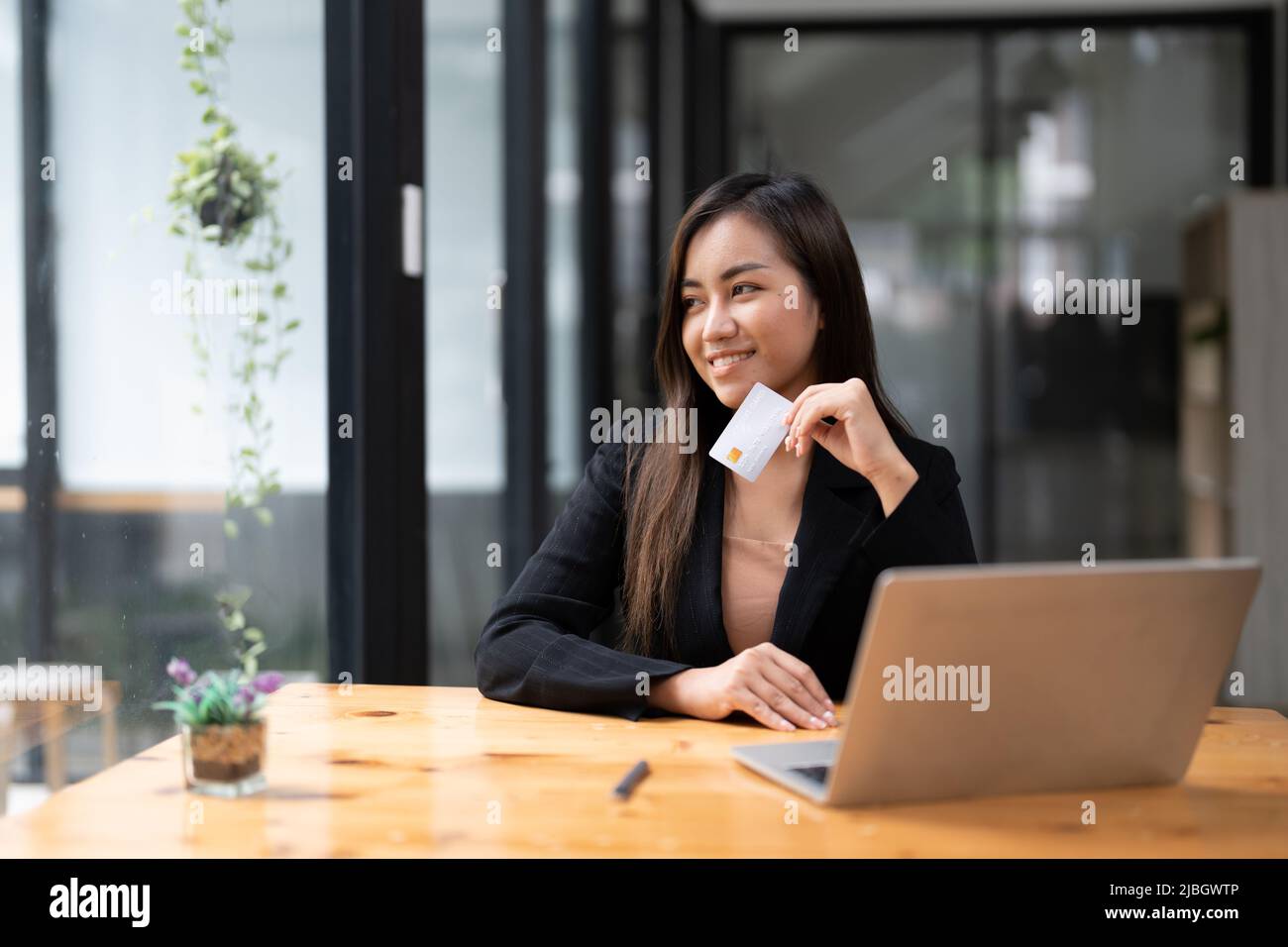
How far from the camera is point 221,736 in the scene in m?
1.08

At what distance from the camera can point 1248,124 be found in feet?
17.7

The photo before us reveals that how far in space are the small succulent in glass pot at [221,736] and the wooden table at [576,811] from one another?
0.02 m

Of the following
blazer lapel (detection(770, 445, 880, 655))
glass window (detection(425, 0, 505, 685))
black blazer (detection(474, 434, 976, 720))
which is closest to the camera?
black blazer (detection(474, 434, 976, 720))

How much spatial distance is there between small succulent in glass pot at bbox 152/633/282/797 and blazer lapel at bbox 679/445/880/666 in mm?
773

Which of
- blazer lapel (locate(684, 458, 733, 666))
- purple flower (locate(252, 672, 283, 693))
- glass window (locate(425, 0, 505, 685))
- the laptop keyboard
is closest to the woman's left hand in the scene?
blazer lapel (locate(684, 458, 733, 666))

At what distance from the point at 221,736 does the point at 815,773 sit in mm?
507

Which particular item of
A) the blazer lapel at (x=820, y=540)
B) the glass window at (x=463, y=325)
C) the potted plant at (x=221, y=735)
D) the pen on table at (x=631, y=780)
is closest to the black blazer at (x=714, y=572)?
the blazer lapel at (x=820, y=540)

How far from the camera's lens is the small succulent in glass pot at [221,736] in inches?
42.5

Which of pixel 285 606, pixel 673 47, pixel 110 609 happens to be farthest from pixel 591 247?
pixel 110 609

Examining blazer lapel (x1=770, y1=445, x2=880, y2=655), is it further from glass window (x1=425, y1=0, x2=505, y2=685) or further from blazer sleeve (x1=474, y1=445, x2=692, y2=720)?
glass window (x1=425, y1=0, x2=505, y2=685)

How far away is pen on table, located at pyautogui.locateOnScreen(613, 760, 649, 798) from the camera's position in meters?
1.08

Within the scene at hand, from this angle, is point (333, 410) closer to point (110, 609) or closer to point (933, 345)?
point (110, 609)

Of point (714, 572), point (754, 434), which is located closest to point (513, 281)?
point (714, 572)

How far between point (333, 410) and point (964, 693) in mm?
1383
